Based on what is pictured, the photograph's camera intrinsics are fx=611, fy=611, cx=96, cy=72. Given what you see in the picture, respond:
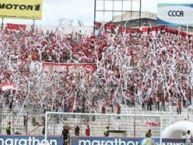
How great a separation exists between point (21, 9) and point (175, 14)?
10474 millimetres

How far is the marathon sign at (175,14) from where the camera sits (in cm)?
4141

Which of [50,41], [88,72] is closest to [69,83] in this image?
[88,72]

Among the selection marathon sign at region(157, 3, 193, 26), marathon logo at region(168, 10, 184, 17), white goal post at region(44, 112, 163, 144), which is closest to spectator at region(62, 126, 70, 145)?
white goal post at region(44, 112, 163, 144)

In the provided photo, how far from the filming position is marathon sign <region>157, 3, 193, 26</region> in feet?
136

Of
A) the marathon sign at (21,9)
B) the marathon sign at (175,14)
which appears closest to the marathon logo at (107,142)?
the marathon sign at (21,9)

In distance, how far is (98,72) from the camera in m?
36.7

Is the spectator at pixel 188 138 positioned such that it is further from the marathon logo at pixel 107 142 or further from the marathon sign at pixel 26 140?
the marathon sign at pixel 26 140

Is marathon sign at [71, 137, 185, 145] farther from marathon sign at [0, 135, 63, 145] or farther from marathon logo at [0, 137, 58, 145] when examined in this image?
marathon logo at [0, 137, 58, 145]

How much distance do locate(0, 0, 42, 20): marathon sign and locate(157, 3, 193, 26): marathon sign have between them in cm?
855

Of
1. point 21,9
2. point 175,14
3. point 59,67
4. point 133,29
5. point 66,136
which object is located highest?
point 21,9

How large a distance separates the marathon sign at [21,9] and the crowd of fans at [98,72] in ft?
3.94

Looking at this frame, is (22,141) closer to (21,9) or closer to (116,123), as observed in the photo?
(116,123)

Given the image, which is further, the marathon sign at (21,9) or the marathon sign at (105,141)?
the marathon sign at (21,9)

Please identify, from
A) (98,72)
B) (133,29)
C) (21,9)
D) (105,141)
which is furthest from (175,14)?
(105,141)
